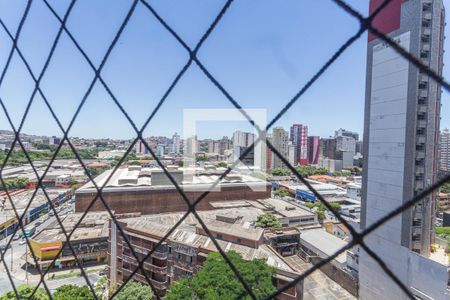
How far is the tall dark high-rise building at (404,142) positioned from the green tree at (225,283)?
47.3 inches

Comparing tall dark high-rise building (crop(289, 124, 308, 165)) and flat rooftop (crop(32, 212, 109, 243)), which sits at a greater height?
tall dark high-rise building (crop(289, 124, 308, 165))

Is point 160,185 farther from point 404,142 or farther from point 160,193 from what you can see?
point 404,142

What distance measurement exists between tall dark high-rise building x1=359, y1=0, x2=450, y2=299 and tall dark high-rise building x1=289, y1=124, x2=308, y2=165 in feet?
39.2

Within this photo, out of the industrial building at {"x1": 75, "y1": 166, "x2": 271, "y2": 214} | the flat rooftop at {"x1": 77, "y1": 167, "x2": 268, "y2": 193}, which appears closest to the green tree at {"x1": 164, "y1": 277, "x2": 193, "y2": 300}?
the industrial building at {"x1": 75, "y1": 166, "x2": 271, "y2": 214}

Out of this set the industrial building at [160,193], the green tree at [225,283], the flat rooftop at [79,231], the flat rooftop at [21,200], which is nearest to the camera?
the green tree at [225,283]

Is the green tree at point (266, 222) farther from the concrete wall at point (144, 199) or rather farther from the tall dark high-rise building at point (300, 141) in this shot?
the tall dark high-rise building at point (300, 141)

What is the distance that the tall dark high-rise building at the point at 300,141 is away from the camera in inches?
595

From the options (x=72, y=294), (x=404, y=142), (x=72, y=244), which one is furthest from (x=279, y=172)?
(x=72, y=294)

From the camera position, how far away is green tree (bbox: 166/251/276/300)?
2.44m

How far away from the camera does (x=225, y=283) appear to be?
2.50m

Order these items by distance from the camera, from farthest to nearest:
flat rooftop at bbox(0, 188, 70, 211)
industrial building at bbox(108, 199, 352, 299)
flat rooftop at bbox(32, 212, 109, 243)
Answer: flat rooftop at bbox(0, 188, 70, 211) < flat rooftop at bbox(32, 212, 109, 243) < industrial building at bbox(108, 199, 352, 299)

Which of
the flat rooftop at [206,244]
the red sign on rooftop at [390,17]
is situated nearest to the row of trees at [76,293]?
the flat rooftop at [206,244]

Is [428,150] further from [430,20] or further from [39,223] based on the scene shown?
[39,223]

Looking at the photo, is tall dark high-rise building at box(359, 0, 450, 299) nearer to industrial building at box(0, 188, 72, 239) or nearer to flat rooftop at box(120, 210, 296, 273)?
flat rooftop at box(120, 210, 296, 273)
